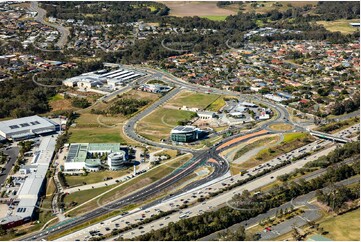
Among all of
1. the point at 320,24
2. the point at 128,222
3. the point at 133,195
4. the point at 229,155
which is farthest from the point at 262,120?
the point at 320,24

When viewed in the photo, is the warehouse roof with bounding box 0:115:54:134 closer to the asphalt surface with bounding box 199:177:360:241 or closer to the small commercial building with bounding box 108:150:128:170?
the small commercial building with bounding box 108:150:128:170

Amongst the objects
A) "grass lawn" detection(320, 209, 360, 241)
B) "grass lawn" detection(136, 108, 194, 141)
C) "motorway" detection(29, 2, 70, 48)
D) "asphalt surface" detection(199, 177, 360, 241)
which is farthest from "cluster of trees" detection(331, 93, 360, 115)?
"motorway" detection(29, 2, 70, 48)

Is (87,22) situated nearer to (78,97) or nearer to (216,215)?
→ (78,97)

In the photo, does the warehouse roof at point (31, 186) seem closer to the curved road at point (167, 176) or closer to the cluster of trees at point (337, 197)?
the curved road at point (167, 176)

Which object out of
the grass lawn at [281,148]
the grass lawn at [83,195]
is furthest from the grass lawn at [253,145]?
the grass lawn at [83,195]

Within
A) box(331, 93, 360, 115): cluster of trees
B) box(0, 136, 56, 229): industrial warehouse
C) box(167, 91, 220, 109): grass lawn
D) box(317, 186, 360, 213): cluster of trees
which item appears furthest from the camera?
box(167, 91, 220, 109): grass lawn

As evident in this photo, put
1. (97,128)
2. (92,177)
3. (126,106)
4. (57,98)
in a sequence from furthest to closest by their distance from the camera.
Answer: (57,98), (126,106), (97,128), (92,177)

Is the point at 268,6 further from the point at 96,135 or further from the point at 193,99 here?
the point at 96,135

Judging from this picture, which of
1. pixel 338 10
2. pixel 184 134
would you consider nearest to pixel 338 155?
pixel 184 134
